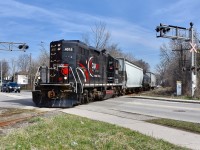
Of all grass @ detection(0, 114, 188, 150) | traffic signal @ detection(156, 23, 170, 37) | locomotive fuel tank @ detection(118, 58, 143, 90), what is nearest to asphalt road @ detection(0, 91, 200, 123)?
grass @ detection(0, 114, 188, 150)

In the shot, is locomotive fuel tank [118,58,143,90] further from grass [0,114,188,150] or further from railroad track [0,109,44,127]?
grass [0,114,188,150]

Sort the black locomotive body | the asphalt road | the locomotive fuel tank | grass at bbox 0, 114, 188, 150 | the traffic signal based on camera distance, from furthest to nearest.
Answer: the locomotive fuel tank → the traffic signal → the black locomotive body → the asphalt road → grass at bbox 0, 114, 188, 150

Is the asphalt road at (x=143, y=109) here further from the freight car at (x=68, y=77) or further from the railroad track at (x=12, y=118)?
the railroad track at (x=12, y=118)

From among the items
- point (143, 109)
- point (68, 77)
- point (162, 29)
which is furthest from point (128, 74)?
point (68, 77)

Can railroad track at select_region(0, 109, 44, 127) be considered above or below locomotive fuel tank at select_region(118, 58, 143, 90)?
below

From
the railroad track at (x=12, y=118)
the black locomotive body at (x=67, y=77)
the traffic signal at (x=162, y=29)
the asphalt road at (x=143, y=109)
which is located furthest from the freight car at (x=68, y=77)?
the traffic signal at (x=162, y=29)

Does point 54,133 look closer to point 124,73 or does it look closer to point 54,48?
point 54,48

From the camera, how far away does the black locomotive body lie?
69.9 ft

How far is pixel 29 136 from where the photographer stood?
30.1ft

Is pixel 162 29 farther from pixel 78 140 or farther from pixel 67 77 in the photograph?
pixel 78 140

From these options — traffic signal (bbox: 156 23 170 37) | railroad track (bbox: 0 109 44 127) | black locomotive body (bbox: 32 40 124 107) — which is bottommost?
railroad track (bbox: 0 109 44 127)

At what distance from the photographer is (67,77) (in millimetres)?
21984

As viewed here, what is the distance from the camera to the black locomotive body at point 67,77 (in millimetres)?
21312

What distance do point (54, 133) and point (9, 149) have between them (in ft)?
7.81
